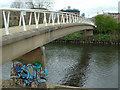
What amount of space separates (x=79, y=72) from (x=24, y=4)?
2418 cm

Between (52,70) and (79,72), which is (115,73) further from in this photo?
(52,70)

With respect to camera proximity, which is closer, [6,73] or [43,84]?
[43,84]

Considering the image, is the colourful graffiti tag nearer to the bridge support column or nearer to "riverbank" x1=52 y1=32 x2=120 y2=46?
the bridge support column

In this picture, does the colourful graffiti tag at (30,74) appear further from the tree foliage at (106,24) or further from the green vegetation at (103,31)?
the tree foliage at (106,24)

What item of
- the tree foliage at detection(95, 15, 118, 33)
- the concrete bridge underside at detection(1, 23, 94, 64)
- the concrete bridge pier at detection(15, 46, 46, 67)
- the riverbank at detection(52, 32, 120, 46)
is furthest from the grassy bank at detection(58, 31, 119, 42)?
the concrete bridge underside at detection(1, 23, 94, 64)

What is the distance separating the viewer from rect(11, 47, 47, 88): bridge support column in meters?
10.7

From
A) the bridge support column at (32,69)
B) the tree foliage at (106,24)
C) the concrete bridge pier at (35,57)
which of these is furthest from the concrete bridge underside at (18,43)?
the tree foliage at (106,24)

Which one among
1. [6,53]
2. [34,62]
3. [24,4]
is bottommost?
[34,62]

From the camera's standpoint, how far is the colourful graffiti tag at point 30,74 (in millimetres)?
10727

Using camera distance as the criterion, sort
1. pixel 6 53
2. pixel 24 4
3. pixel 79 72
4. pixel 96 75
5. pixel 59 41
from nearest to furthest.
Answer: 1. pixel 6 53
2. pixel 96 75
3. pixel 79 72
4. pixel 24 4
5. pixel 59 41

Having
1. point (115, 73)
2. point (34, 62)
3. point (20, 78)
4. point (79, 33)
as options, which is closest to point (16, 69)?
point (20, 78)

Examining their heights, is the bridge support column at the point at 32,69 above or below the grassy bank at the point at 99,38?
above

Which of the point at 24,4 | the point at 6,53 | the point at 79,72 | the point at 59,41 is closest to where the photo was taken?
the point at 6,53

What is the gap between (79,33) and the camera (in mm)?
49406
